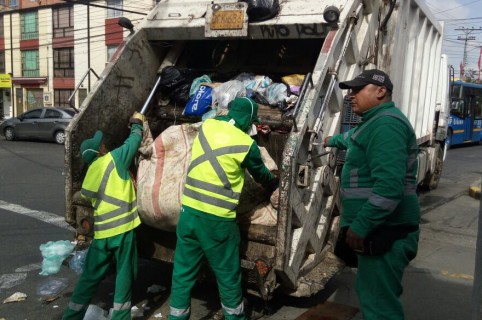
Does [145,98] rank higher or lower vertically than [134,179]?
higher

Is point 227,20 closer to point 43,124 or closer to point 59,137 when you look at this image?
point 59,137

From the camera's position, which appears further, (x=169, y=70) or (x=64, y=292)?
(x=169, y=70)

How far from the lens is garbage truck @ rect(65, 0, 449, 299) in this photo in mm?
3273

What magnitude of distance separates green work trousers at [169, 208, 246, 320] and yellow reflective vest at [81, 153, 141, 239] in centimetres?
47

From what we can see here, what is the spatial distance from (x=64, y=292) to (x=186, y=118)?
1.77 metres

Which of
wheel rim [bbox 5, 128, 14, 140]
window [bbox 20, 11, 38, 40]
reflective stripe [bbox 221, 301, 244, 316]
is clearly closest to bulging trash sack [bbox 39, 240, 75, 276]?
reflective stripe [bbox 221, 301, 244, 316]

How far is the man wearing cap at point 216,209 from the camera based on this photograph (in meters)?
3.09

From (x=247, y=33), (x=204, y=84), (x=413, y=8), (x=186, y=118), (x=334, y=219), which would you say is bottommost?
(x=334, y=219)

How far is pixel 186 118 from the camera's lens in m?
4.40

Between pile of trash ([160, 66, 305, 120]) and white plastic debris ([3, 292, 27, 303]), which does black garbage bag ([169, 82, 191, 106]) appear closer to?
pile of trash ([160, 66, 305, 120])

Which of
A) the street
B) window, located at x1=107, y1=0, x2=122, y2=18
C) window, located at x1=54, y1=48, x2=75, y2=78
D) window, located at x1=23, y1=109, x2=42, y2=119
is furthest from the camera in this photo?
window, located at x1=54, y1=48, x2=75, y2=78

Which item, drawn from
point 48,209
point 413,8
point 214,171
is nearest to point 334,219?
point 214,171

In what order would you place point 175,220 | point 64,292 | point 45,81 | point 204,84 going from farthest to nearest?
1. point 45,81
2. point 204,84
3. point 64,292
4. point 175,220

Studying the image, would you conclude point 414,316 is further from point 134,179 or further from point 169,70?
point 169,70
